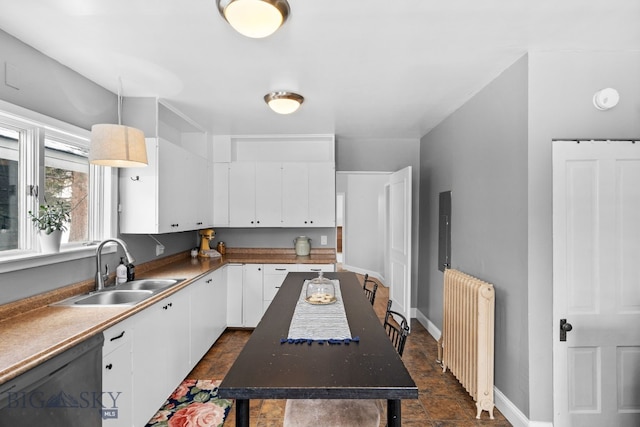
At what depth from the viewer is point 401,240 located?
425 cm

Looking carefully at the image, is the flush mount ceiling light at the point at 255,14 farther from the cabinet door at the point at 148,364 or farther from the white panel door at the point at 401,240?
the white panel door at the point at 401,240

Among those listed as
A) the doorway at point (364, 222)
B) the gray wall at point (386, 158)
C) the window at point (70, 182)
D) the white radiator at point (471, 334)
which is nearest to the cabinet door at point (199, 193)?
the window at point (70, 182)

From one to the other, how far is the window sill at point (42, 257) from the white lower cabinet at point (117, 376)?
697 mm

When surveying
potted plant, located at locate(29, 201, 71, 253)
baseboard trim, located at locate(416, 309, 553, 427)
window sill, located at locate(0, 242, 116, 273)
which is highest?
potted plant, located at locate(29, 201, 71, 253)

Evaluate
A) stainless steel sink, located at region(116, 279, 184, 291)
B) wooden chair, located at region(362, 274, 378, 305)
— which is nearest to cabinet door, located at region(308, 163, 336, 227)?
wooden chair, located at region(362, 274, 378, 305)

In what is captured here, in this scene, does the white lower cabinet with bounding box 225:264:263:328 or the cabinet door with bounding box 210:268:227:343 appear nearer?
the cabinet door with bounding box 210:268:227:343

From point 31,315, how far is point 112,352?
564 millimetres

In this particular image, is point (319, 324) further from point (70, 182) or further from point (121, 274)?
point (70, 182)

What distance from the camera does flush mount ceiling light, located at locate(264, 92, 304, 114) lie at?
281 centimetres

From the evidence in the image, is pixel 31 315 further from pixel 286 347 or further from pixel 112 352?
pixel 286 347

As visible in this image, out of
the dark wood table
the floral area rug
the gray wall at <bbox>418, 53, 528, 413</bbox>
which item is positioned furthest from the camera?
the floral area rug

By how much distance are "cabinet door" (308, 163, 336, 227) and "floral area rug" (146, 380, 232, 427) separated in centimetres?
229

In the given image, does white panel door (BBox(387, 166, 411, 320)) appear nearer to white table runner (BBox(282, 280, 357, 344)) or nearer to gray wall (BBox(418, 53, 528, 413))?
gray wall (BBox(418, 53, 528, 413))

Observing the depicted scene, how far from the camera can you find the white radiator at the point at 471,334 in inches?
94.0
